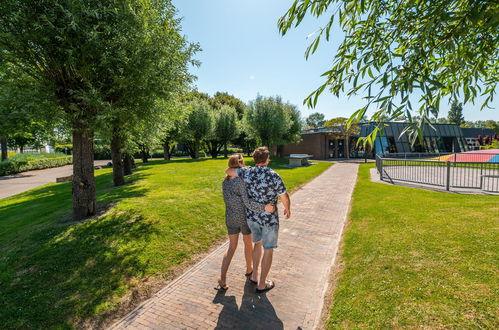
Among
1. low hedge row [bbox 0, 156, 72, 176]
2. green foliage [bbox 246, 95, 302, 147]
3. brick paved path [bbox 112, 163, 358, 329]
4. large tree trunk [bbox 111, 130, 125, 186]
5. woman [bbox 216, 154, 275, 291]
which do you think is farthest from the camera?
green foliage [bbox 246, 95, 302, 147]

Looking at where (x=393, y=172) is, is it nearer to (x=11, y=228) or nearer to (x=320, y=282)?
(x=320, y=282)

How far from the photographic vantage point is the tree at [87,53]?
5285 millimetres

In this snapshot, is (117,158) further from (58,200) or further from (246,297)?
(246,297)

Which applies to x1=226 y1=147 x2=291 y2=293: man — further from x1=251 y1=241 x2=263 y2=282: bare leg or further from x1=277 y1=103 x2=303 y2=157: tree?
x1=277 y1=103 x2=303 y2=157: tree

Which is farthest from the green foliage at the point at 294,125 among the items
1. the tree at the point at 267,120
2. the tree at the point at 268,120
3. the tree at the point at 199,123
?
the tree at the point at 199,123

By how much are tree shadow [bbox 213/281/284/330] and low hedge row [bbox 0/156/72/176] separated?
3182 cm

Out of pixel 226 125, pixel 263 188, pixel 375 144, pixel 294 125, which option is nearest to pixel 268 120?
pixel 294 125

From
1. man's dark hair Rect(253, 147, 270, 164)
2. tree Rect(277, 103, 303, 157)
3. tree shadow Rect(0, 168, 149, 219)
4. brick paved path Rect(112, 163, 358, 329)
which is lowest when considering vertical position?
brick paved path Rect(112, 163, 358, 329)

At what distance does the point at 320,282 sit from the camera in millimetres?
4336

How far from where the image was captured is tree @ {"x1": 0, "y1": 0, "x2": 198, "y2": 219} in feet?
17.3

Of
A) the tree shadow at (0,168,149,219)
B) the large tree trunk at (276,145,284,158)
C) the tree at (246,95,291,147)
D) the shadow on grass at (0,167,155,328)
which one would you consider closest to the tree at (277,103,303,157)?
the tree at (246,95,291,147)

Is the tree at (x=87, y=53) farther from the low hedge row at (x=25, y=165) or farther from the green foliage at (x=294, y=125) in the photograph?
the green foliage at (x=294, y=125)

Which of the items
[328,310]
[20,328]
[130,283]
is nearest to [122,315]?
[130,283]

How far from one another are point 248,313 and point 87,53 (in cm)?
634
